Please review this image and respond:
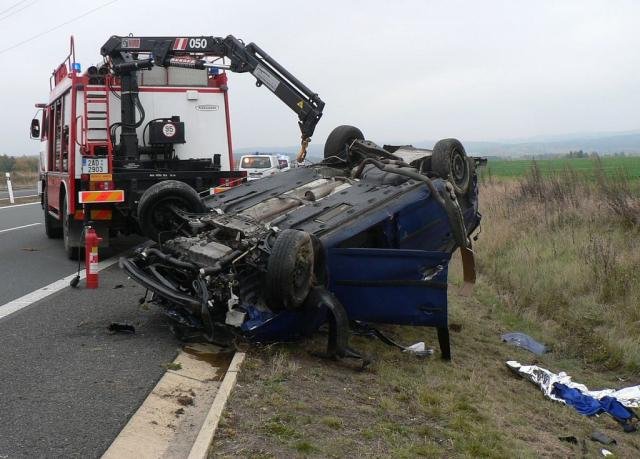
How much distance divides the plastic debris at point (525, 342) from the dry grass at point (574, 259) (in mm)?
315

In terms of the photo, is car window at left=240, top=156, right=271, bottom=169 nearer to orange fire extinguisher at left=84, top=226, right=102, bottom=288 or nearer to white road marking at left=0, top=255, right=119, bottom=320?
white road marking at left=0, top=255, right=119, bottom=320

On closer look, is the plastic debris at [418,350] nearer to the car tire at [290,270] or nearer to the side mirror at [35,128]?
the car tire at [290,270]

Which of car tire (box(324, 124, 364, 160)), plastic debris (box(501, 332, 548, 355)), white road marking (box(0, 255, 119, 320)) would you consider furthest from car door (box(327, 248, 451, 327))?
white road marking (box(0, 255, 119, 320))

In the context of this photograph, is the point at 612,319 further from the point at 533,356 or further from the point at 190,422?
the point at 190,422

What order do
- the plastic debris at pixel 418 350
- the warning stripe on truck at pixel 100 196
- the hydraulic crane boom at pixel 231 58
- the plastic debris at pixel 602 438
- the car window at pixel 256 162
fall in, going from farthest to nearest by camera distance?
the car window at pixel 256 162 < the hydraulic crane boom at pixel 231 58 < the warning stripe on truck at pixel 100 196 < the plastic debris at pixel 418 350 < the plastic debris at pixel 602 438

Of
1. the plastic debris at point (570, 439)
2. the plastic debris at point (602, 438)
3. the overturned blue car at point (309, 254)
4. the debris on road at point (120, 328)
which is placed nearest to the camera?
the plastic debris at point (570, 439)

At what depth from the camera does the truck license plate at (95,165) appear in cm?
944

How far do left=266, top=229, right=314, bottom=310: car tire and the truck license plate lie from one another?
4968 millimetres

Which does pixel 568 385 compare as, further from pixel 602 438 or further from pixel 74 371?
pixel 74 371

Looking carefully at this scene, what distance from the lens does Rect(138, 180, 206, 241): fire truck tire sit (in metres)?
6.85

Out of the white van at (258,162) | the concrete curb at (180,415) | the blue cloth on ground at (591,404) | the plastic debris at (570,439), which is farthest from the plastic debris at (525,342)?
the white van at (258,162)

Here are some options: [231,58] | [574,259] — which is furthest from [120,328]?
→ [574,259]

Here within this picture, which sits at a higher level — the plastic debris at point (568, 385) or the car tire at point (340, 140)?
the car tire at point (340, 140)

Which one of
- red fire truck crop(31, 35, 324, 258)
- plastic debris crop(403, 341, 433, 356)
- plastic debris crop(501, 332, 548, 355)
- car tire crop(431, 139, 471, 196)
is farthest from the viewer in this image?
red fire truck crop(31, 35, 324, 258)
